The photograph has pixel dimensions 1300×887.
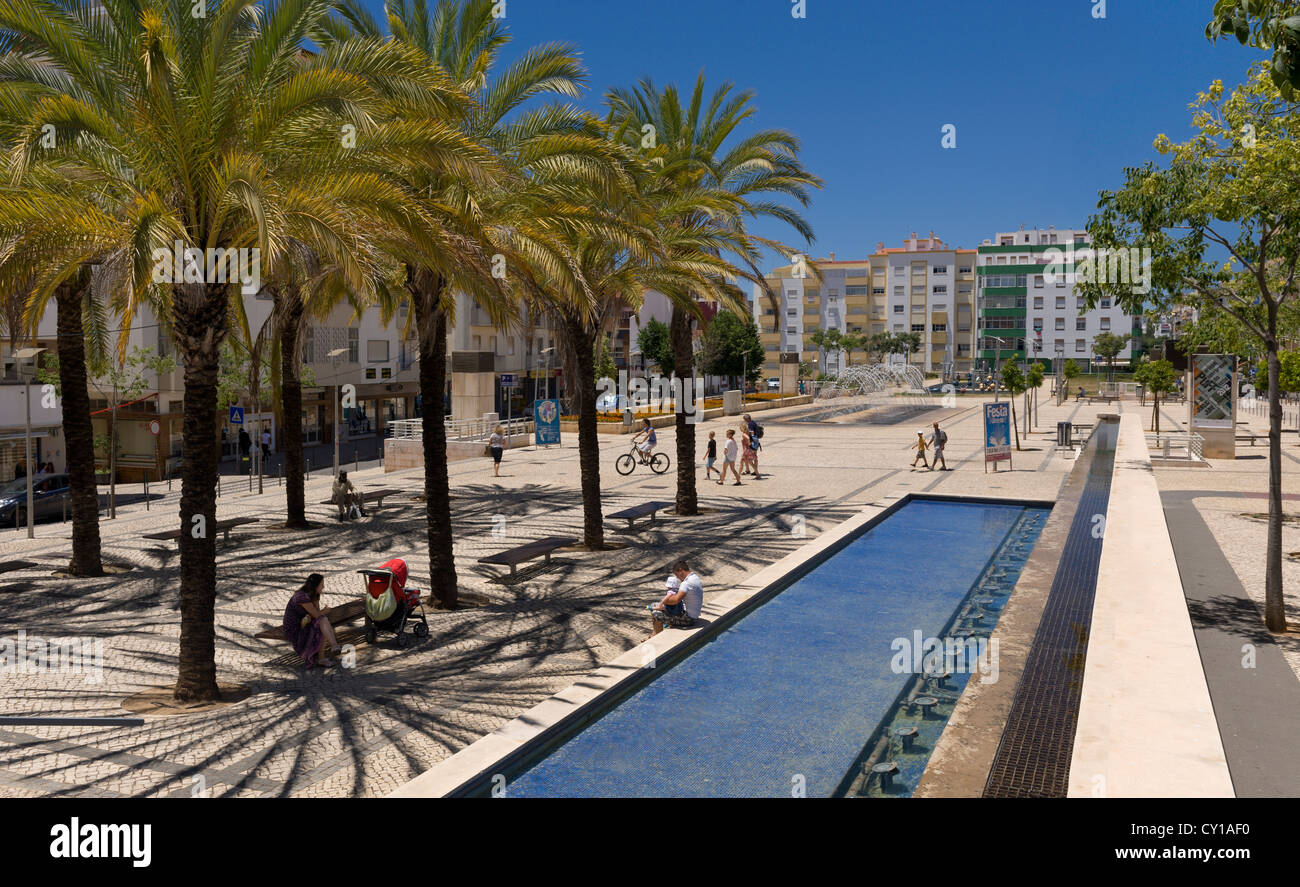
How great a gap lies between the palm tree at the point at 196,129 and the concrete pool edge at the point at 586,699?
3.07 m

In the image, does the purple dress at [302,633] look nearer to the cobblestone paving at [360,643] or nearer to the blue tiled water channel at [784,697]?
the cobblestone paving at [360,643]

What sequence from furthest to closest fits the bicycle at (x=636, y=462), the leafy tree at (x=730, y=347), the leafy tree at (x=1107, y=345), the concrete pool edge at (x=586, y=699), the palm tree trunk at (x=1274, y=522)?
the leafy tree at (x=1107, y=345), the leafy tree at (x=730, y=347), the bicycle at (x=636, y=462), the palm tree trunk at (x=1274, y=522), the concrete pool edge at (x=586, y=699)

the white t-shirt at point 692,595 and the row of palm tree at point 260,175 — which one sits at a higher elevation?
the row of palm tree at point 260,175

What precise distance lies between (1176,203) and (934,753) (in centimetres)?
716

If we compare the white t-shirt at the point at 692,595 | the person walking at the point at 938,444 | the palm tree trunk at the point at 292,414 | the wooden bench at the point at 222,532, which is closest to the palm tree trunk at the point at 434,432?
the white t-shirt at the point at 692,595

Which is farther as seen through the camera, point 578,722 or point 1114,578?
point 1114,578

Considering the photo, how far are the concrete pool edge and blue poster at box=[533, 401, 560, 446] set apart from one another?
20.4 meters

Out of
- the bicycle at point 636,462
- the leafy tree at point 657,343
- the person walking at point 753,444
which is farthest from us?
the leafy tree at point 657,343

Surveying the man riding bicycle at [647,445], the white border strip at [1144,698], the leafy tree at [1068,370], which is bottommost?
the white border strip at [1144,698]

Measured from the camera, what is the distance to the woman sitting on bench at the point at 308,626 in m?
9.20

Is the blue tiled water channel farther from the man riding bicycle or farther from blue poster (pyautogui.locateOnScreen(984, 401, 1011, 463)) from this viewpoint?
the man riding bicycle

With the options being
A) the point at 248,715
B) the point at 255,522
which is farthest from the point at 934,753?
the point at 255,522
